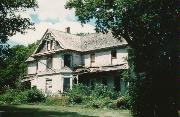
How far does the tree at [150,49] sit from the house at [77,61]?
17.6 meters

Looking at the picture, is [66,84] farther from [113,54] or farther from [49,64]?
[113,54]

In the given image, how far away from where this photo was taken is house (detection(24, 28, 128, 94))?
137 ft

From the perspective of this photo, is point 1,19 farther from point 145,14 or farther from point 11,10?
point 145,14

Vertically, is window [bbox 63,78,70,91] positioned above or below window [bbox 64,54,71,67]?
below

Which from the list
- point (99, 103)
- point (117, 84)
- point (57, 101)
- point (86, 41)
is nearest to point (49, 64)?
point (86, 41)

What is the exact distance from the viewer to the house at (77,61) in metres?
41.7

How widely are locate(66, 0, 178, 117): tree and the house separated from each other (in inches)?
693

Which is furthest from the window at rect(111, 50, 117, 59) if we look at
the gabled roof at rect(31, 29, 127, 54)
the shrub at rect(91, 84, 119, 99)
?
the shrub at rect(91, 84, 119, 99)

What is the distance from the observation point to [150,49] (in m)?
18.8

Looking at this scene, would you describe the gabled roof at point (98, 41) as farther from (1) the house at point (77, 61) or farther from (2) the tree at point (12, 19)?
(2) the tree at point (12, 19)

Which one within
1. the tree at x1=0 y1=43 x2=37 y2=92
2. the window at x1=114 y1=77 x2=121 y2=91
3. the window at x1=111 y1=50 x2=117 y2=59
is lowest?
the window at x1=114 y1=77 x2=121 y2=91

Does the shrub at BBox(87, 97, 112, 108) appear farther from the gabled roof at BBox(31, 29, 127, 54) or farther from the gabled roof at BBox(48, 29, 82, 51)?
the gabled roof at BBox(48, 29, 82, 51)

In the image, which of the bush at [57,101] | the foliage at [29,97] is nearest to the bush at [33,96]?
the foliage at [29,97]

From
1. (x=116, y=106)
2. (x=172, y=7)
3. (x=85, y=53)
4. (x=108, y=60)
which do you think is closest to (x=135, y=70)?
(x=172, y=7)
